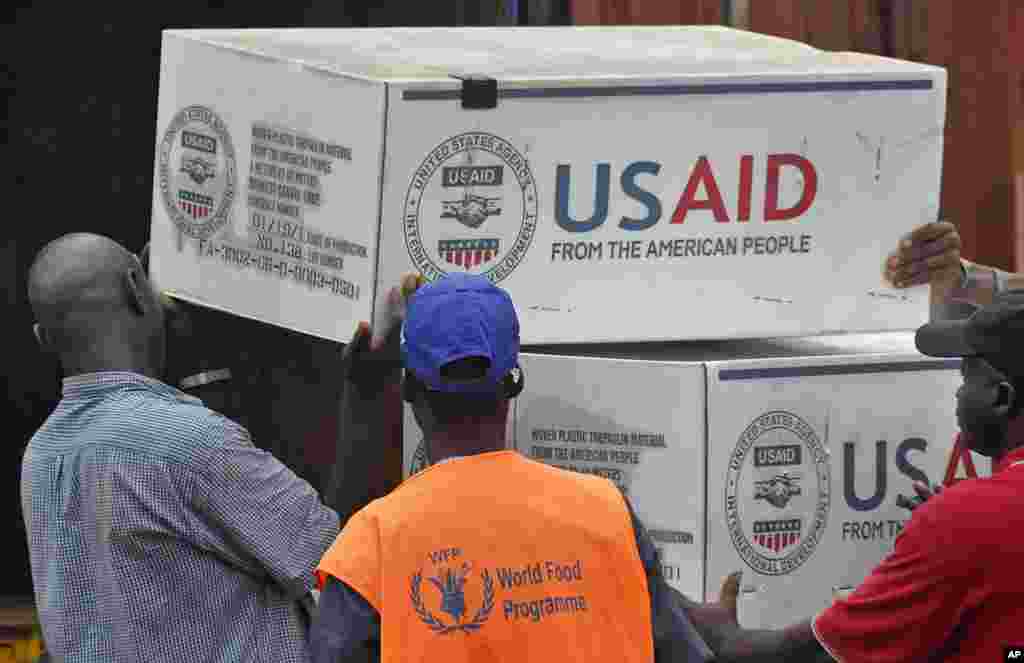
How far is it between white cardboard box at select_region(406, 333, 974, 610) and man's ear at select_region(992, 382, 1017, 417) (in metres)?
0.47

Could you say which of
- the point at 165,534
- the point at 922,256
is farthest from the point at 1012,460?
the point at 165,534

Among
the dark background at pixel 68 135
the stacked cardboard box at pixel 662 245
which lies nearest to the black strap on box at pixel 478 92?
the stacked cardboard box at pixel 662 245

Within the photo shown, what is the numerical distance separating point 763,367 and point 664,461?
261 millimetres

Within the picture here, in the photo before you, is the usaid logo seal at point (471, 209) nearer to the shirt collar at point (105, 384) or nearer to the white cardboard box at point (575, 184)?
the white cardboard box at point (575, 184)

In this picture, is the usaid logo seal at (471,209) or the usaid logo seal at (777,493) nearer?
the usaid logo seal at (471,209)

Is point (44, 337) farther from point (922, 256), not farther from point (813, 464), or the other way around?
point (922, 256)

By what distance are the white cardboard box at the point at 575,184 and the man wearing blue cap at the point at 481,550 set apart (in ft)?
1.77

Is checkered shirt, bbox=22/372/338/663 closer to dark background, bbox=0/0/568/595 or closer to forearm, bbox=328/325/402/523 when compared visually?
forearm, bbox=328/325/402/523

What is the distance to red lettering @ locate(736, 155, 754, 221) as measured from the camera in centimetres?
374

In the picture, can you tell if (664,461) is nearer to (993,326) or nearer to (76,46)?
(993,326)

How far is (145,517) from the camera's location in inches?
133

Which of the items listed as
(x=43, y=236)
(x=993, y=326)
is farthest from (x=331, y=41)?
(x=43, y=236)

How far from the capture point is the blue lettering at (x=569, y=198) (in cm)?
363

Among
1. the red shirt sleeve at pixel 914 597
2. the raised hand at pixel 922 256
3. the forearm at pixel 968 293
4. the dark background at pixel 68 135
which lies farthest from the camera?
the dark background at pixel 68 135
